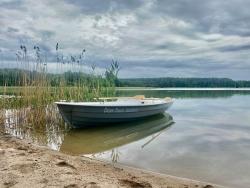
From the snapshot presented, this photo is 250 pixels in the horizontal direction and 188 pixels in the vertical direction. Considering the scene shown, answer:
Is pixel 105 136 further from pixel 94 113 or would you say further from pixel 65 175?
pixel 65 175

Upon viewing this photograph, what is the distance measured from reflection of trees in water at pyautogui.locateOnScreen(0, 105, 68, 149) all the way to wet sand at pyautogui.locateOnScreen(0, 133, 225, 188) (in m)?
3.71

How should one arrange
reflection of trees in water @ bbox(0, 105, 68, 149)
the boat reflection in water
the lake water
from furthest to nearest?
reflection of trees in water @ bbox(0, 105, 68, 149) < the boat reflection in water < the lake water

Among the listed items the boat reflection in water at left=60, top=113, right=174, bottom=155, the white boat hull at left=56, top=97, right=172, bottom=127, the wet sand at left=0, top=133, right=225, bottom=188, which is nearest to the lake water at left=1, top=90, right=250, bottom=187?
the boat reflection in water at left=60, top=113, right=174, bottom=155

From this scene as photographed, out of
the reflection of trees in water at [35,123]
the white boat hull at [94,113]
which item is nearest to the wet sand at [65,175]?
the reflection of trees in water at [35,123]

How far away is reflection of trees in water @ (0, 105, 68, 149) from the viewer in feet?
34.1

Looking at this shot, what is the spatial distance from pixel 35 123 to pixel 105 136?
244 cm

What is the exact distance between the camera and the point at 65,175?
5.16 m

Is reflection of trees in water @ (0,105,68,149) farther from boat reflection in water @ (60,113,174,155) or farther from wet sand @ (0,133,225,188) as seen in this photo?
wet sand @ (0,133,225,188)

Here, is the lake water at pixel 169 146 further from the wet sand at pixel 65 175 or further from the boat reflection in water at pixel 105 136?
the wet sand at pixel 65 175

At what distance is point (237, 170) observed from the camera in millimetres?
6871

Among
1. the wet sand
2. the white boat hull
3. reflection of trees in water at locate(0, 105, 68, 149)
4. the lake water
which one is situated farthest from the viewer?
the white boat hull

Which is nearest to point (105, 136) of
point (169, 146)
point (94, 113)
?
point (94, 113)

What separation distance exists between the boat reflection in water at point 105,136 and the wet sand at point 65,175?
2175 mm

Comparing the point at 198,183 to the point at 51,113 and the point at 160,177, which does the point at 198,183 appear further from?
the point at 51,113
